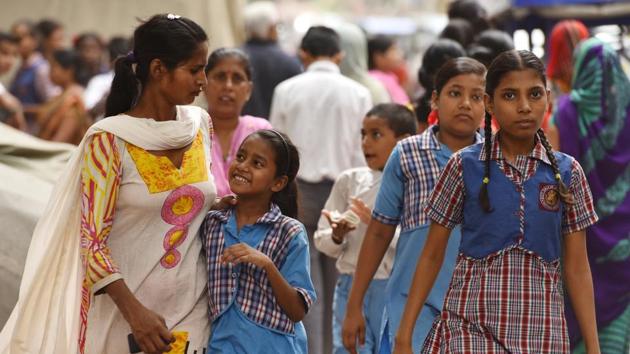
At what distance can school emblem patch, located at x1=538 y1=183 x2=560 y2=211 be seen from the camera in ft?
16.1

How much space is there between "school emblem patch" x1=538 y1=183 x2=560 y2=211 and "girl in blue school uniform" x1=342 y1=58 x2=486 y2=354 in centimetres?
91

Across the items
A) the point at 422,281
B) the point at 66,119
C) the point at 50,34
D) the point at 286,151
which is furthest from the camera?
the point at 50,34

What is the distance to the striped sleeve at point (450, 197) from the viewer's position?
198 inches

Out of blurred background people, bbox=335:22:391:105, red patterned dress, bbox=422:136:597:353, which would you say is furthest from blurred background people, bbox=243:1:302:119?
red patterned dress, bbox=422:136:597:353

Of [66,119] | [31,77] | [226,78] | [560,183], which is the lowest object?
[31,77]

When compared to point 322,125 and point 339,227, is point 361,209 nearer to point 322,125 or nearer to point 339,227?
point 339,227

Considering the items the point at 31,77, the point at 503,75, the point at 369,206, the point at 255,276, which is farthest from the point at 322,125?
the point at 31,77

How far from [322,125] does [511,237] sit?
4506 millimetres

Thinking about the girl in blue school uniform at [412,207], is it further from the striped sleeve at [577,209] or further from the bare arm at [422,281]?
the striped sleeve at [577,209]

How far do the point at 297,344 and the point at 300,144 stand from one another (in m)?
4.18

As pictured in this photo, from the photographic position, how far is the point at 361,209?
666 cm

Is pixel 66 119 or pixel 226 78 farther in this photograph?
pixel 66 119

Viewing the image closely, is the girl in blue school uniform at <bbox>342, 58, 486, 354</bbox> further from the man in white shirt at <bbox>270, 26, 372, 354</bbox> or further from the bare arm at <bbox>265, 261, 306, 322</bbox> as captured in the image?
the man in white shirt at <bbox>270, 26, 372, 354</bbox>

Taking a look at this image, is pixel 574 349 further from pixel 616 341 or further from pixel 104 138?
pixel 104 138
